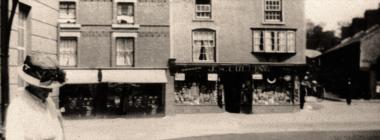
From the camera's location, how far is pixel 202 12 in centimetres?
2769

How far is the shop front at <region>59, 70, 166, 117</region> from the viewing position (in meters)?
25.9

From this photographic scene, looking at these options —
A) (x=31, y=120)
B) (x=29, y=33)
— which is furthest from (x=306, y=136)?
(x=31, y=120)

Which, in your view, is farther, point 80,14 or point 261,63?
point 261,63

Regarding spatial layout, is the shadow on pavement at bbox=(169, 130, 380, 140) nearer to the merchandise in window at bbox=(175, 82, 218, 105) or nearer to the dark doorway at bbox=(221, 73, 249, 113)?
the merchandise in window at bbox=(175, 82, 218, 105)

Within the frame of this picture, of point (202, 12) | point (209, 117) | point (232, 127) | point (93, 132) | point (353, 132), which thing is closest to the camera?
point (353, 132)

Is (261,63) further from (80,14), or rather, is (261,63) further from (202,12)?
(80,14)

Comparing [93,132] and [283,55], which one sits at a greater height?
[283,55]

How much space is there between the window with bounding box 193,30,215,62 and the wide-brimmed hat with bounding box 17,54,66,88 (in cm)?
2395

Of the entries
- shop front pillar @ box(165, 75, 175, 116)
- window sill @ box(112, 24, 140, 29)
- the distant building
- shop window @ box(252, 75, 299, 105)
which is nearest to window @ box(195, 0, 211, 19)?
window sill @ box(112, 24, 140, 29)

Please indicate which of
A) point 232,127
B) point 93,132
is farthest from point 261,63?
point 93,132

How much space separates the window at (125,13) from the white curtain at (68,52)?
2767mm

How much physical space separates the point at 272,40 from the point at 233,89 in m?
3.71

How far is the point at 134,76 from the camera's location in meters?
26.0

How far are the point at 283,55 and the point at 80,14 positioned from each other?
11.9 m
